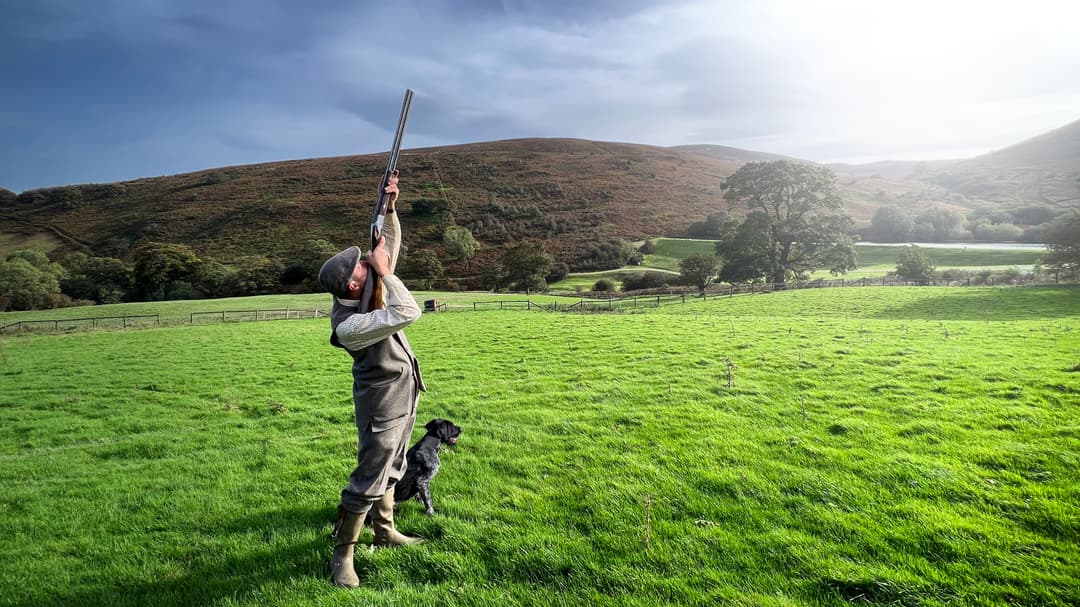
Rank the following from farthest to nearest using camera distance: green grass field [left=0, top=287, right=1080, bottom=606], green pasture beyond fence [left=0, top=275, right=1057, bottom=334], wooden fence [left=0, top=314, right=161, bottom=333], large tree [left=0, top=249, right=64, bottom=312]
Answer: large tree [left=0, top=249, right=64, bottom=312] < green pasture beyond fence [left=0, top=275, right=1057, bottom=334] < wooden fence [left=0, top=314, right=161, bottom=333] < green grass field [left=0, top=287, right=1080, bottom=606]

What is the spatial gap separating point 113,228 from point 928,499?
11360 cm

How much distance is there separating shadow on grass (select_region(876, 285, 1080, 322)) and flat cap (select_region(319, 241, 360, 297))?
2849cm

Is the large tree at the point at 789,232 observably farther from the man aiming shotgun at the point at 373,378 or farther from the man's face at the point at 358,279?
the man's face at the point at 358,279

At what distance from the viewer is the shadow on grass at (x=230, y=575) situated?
156 inches

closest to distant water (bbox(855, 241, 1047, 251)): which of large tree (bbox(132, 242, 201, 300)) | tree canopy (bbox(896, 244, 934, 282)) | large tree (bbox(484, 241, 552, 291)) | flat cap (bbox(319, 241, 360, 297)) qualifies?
tree canopy (bbox(896, 244, 934, 282))

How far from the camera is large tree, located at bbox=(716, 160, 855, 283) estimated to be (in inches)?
1759

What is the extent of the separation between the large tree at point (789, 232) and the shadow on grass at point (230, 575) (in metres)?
47.5

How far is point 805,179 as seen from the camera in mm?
45594

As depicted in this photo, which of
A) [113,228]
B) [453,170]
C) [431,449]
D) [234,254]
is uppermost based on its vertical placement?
[453,170]

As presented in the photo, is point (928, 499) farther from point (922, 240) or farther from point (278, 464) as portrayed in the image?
point (922, 240)

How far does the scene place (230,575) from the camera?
425cm

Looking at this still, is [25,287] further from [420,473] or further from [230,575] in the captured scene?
[420,473]

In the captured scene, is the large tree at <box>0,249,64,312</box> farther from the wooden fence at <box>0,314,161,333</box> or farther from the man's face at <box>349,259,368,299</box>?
the man's face at <box>349,259,368,299</box>

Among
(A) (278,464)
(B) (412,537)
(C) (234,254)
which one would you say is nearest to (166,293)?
(C) (234,254)
